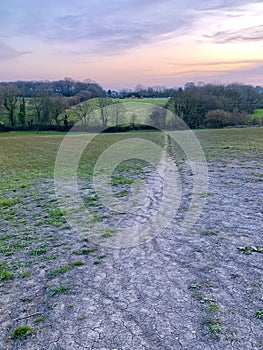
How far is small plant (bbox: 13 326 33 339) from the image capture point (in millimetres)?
3518

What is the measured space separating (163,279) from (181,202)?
4379 mm

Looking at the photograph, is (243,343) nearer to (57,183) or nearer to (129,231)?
(129,231)

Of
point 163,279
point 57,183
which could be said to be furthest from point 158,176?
point 163,279

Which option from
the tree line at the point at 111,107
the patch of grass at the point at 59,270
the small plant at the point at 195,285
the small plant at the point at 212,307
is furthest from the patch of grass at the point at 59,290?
the tree line at the point at 111,107

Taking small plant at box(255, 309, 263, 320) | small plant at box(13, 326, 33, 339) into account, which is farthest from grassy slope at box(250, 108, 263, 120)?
small plant at box(13, 326, 33, 339)

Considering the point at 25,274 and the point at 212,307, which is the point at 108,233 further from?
the point at 212,307

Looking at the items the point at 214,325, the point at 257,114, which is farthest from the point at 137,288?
the point at 257,114

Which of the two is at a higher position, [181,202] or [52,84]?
[52,84]

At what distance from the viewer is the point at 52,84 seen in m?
63.7

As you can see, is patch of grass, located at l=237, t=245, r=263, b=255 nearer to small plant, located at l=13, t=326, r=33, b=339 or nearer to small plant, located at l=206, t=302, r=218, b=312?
small plant, located at l=206, t=302, r=218, b=312

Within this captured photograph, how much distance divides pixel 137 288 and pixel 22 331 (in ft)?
5.06

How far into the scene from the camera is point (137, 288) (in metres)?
4.39

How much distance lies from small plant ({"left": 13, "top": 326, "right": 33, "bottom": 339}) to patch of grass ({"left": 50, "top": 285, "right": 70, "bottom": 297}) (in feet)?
2.39

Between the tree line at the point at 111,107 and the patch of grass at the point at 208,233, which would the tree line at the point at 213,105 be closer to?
the tree line at the point at 111,107
